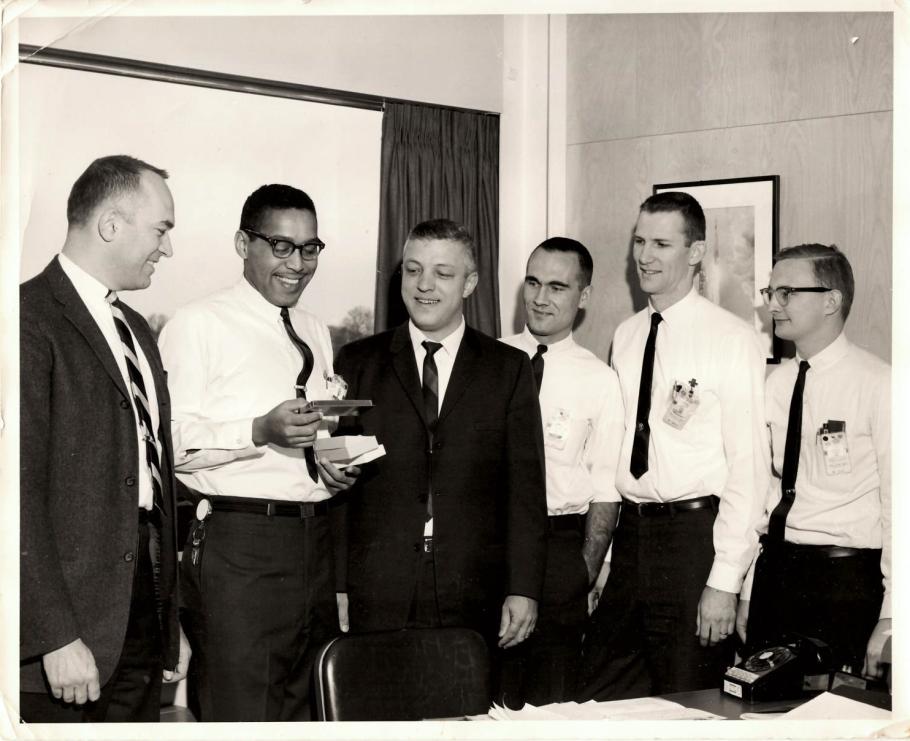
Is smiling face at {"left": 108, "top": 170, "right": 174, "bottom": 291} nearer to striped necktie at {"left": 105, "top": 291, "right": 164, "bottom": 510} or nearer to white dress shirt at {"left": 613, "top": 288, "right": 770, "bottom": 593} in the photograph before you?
striped necktie at {"left": 105, "top": 291, "right": 164, "bottom": 510}

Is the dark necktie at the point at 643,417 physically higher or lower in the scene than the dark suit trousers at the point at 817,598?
higher

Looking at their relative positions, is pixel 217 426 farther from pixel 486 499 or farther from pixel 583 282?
pixel 583 282

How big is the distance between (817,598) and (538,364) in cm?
117

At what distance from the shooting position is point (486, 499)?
2.79m

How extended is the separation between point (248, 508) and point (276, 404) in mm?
323

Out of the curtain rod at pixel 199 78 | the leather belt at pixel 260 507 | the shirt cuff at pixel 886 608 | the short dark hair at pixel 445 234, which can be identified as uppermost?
the curtain rod at pixel 199 78

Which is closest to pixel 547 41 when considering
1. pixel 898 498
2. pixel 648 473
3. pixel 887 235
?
pixel 887 235

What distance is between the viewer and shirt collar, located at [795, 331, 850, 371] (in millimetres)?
2799

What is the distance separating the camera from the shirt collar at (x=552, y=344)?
10.4 feet

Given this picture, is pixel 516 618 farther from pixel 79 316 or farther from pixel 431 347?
pixel 79 316

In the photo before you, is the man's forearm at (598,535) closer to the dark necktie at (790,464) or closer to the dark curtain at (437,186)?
the dark necktie at (790,464)

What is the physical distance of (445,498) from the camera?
276cm

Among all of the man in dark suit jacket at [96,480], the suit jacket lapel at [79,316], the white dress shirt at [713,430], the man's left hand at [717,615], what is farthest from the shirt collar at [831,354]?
the suit jacket lapel at [79,316]

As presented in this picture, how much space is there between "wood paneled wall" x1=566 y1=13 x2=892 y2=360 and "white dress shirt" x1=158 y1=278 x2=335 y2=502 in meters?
1.25
